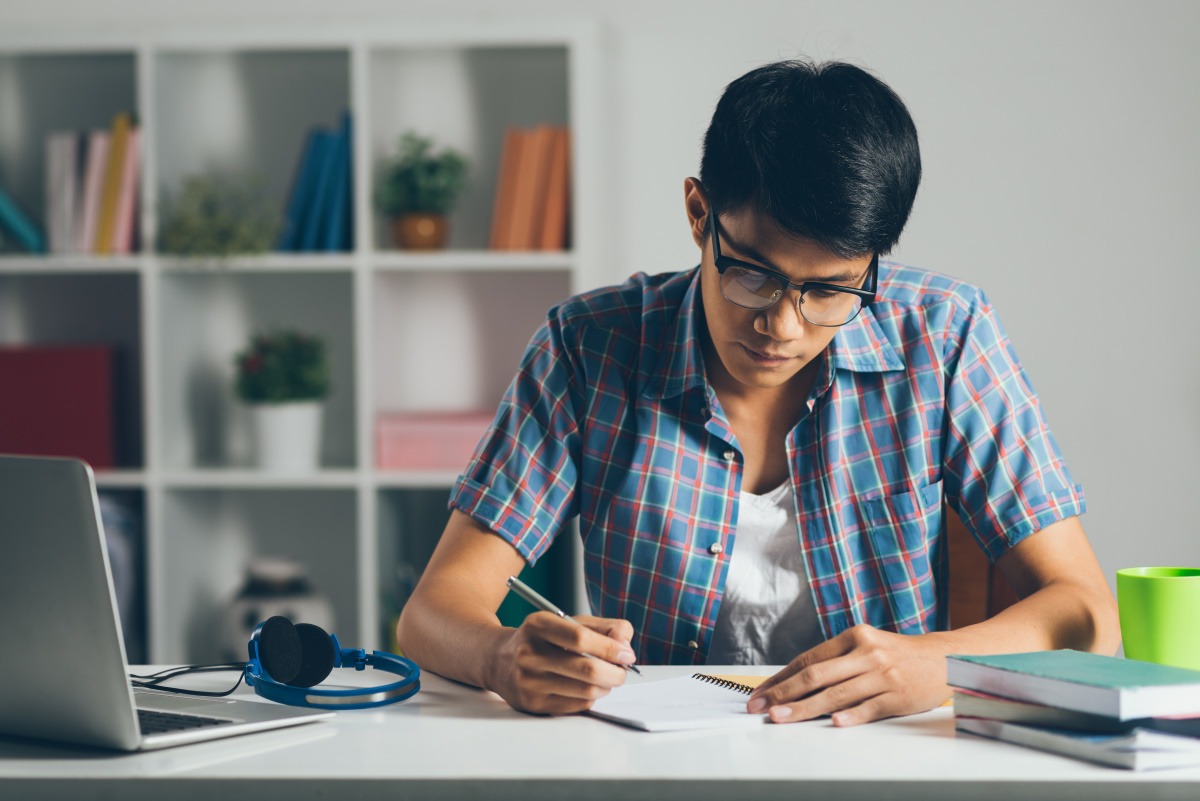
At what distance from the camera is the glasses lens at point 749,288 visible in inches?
48.3

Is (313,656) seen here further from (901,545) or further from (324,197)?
(324,197)

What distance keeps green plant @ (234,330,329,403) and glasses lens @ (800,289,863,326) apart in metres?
1.66

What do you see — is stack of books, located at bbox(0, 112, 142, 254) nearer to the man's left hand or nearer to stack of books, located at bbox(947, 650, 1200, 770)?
the man's left hand

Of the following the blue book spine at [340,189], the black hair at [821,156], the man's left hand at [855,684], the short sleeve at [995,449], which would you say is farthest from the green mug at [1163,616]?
the blue book spine at [340,189]

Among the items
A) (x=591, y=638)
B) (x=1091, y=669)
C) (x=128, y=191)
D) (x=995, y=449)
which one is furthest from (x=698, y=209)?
(x=128, y=191)

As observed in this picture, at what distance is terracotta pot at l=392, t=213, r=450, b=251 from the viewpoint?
103 inches

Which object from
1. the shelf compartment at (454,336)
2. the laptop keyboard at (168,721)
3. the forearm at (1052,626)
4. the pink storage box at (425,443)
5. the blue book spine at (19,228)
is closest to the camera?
the laptop keyboard at (168,721)

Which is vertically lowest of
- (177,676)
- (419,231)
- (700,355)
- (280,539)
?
(280,539)

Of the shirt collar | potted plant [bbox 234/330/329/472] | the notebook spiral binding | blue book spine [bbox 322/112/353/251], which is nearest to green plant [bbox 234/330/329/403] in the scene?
potted plant [bbox 234/330/329/472]

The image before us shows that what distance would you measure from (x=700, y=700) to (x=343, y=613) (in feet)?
6.51

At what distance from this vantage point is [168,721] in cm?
96

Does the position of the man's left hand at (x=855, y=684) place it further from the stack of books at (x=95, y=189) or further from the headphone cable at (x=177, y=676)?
the stack of books at (x=95, y=189)

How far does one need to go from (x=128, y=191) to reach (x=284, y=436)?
2.18 ft

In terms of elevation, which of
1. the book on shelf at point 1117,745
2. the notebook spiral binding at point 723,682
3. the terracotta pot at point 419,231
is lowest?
the notebook spiral binding at point 723,682
